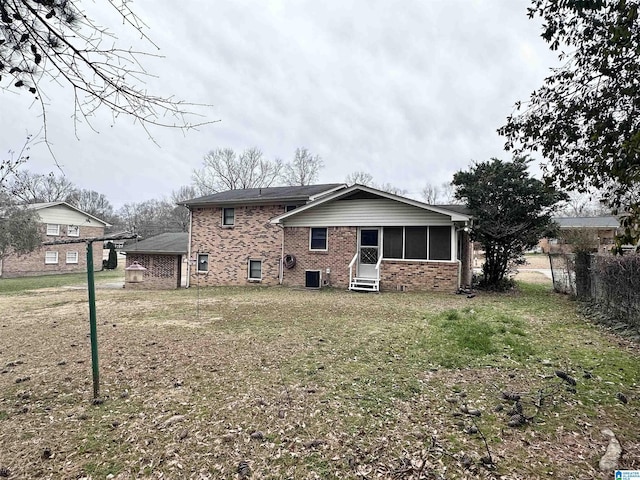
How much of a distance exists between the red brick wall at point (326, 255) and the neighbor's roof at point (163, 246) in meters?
6.31

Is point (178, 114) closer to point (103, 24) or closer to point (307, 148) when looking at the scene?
point (103, 24)

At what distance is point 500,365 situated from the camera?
4496 mm

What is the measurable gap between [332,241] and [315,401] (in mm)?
11079

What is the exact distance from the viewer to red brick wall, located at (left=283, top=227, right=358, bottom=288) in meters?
14.2

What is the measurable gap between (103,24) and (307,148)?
40.8 metres

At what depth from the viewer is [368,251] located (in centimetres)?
1402

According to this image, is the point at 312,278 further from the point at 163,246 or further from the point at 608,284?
the point at 608,284

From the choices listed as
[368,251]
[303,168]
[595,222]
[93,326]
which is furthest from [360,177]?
[93,326]

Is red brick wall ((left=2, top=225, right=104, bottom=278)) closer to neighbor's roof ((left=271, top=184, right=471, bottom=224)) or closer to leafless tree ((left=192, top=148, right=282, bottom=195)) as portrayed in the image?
leafless tree ((left=192, top=148, right=282, bottom=195))

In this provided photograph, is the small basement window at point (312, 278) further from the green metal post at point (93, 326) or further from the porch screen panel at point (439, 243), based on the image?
the green metal post at point (93, 326)

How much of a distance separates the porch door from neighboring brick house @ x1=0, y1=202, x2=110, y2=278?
20.6 m

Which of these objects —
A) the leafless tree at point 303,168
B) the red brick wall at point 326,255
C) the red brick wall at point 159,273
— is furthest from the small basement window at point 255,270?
the leafless tree at point 303,168

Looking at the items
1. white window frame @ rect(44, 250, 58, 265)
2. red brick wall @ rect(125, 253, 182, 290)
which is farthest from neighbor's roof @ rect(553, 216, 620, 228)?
white window frame @ rect(44, 250, 58, 265)

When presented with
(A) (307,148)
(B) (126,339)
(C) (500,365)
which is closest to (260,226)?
(B) (126,339)
